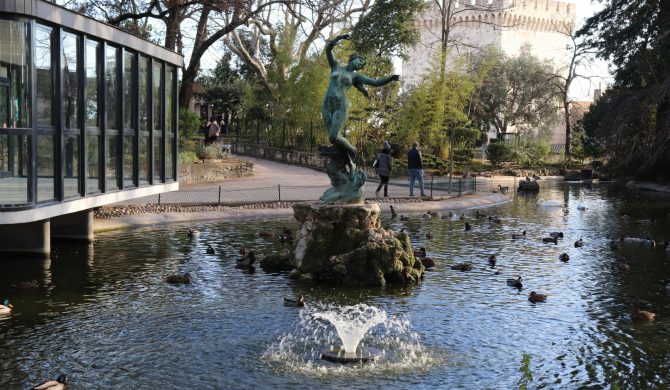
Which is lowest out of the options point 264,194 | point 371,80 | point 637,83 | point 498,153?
point 264,194

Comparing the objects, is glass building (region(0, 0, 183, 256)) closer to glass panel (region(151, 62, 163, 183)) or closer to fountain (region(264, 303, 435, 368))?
glass panel (region(151, 62, 163, 183))

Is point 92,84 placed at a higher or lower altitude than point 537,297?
higher

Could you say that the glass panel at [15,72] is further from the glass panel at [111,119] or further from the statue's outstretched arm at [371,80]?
the statue's outstretched arm at [371,80]

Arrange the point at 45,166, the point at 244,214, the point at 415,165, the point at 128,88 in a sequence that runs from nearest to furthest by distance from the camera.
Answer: the point at 45,166
the point at 128,88
the point at 244,214
the point at 415,165

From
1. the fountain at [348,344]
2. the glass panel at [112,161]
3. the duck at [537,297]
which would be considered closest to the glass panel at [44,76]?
the glass panel at [112,161]

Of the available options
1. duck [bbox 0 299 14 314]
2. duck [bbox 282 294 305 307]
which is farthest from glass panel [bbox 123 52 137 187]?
duck [bbox 282 294 305 307]

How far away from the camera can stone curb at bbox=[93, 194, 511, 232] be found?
64.6ft

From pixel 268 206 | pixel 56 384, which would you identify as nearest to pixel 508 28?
pixel 268 206

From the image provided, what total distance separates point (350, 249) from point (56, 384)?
21.9 ft

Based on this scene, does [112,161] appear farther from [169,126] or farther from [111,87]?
[169,126]

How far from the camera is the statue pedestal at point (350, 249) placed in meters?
13.4

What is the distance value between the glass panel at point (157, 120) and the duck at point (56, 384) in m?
11.3

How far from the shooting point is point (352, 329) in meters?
9.98

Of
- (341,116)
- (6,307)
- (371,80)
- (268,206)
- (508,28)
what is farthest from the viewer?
(508,28)
